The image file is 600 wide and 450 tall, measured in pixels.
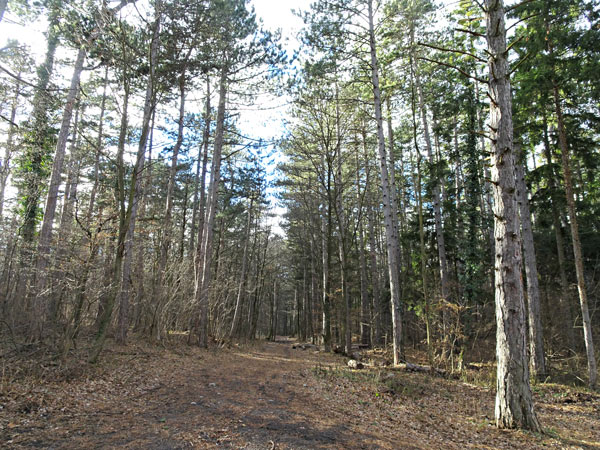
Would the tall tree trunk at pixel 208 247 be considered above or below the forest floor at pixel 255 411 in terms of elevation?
above

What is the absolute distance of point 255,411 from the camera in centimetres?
487

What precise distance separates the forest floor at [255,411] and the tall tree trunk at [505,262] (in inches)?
15.7

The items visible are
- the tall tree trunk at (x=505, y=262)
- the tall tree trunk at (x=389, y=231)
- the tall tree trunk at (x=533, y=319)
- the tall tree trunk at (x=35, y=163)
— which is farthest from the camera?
the tall tree trunk at (x=35, y=163)

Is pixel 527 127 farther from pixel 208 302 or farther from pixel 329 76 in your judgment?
pixel 208 302

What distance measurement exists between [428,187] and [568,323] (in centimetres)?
694

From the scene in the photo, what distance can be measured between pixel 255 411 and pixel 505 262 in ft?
14.6

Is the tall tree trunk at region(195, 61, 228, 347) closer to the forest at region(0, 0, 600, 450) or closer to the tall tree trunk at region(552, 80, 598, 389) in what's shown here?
the forest at region(0, 0, 600, 450)

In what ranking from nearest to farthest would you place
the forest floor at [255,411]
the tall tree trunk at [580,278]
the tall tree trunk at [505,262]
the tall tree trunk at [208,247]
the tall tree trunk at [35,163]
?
1. the forest floor at [255,411]
2. the tall tree trunk at [505,262]
3. the tall tree trunk at [580,278]
4. the tall tree trunk at [35,163]
5. the tall tree trunk at [208,247]

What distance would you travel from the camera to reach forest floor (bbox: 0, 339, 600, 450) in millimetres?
3730

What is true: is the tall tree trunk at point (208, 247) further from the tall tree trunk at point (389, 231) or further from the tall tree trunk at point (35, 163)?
the tall tree trunk at point (35, 163)

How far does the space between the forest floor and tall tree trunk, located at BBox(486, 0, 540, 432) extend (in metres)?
0.40

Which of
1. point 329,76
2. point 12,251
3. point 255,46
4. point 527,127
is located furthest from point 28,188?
point 527,127

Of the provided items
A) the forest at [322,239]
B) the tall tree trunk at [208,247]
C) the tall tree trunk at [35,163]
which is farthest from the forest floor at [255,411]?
the tall tree trunk at [35,163]

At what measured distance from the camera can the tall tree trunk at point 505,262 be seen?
466cm
